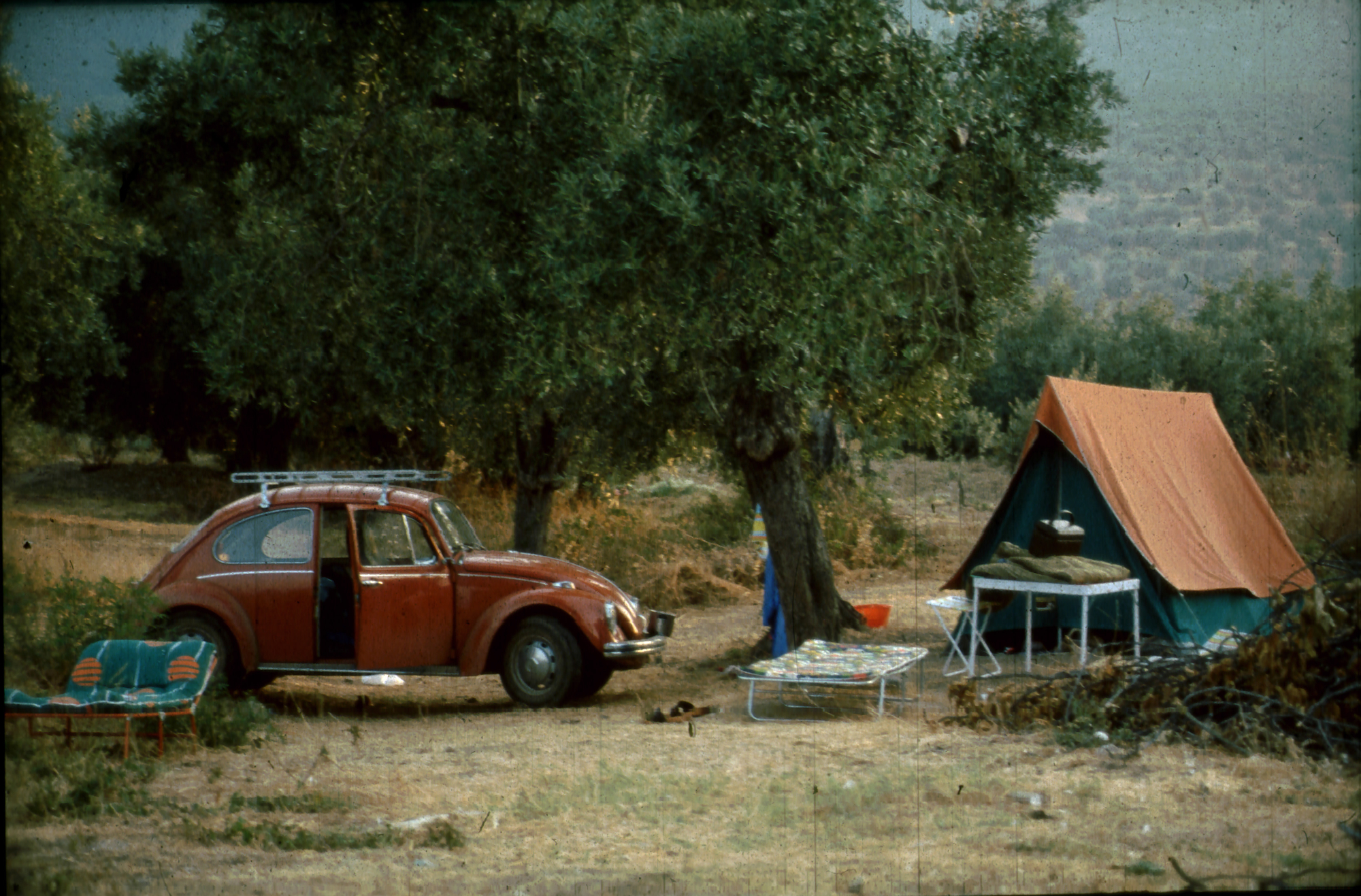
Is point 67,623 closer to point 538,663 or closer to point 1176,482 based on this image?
point 538,663

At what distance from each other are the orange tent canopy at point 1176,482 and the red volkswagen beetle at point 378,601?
13.3 feet

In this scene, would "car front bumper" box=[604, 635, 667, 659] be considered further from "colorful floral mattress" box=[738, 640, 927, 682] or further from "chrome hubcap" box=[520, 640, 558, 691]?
"colorful floral mattress" box=[738, 640, 927, 682]

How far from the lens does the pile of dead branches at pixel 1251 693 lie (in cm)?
599

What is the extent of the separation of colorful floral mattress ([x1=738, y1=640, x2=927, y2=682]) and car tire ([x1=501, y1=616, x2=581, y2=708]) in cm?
117

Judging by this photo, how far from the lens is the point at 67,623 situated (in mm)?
7582

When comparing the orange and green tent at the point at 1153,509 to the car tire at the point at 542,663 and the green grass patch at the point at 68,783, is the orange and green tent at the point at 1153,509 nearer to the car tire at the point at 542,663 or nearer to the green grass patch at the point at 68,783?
the car tire at the point at 542,663

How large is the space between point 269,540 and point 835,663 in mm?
3988

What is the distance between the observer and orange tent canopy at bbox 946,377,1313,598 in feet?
32.2

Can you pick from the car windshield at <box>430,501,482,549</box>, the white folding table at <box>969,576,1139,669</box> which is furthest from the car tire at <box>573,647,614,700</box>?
the white folding table at <box>969,576,1139,669</box>

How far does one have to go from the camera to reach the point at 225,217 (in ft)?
39.5

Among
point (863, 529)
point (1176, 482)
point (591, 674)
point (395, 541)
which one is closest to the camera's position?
point (395, 541)

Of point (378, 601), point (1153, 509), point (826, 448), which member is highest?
point (826, 448)

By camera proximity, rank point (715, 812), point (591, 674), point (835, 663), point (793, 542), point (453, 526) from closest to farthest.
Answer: point (715, 812)
point (835, 663)
point (591, 674)
point (453, 526)
point (793, 542)

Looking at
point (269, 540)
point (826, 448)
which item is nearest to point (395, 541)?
point (269, 540)
